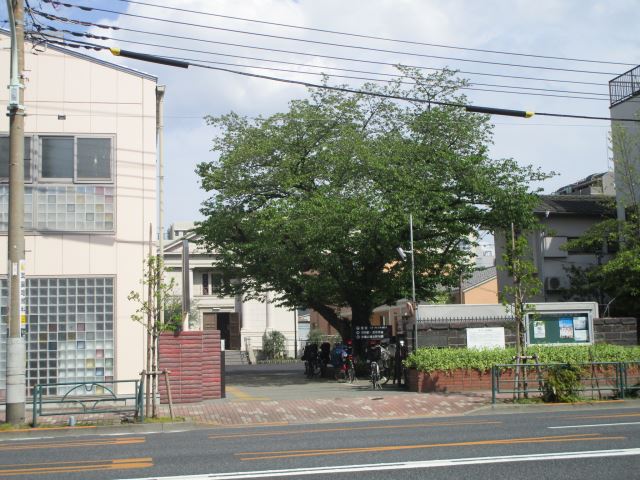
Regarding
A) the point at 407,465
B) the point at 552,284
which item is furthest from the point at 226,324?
the point at 407,465

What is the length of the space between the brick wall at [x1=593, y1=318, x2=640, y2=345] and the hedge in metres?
1.27

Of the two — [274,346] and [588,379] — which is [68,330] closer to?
[588,379]

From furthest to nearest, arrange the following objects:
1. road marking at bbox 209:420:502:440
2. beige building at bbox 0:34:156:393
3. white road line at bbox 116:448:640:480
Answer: beige building at bbox 0:34:156:393 → road marking at bbox 209:420:502:440 → white road line at bbox 116:448:640:480

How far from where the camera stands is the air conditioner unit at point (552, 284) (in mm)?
40156

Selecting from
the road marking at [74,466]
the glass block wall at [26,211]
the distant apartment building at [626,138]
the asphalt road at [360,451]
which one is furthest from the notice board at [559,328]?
the road marking at [74,466]

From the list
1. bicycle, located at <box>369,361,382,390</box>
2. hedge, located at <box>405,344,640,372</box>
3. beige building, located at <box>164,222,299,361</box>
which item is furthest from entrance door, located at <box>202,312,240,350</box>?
hedge, located at <box>405,344,640,372</box>

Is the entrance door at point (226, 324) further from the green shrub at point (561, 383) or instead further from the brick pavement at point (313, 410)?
the green shrub at point (561, 383)

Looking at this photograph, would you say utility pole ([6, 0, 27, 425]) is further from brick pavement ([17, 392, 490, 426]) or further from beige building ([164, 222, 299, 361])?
beige building ([164, 222, 299, 361])

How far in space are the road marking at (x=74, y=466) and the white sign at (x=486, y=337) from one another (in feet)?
49.4

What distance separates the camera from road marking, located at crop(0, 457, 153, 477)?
1095 cm

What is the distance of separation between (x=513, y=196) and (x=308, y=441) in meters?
18.9

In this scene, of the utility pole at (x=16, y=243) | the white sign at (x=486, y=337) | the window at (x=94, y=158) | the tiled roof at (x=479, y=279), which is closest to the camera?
the utility pole at (x=16, y=243)

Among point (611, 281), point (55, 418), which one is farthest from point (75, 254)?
point (611, 281)

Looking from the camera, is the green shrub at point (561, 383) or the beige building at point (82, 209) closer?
the green shrub at point (561, 383)
